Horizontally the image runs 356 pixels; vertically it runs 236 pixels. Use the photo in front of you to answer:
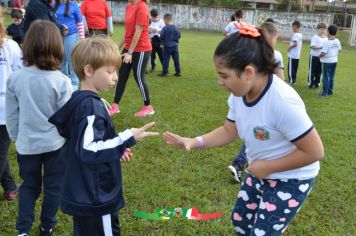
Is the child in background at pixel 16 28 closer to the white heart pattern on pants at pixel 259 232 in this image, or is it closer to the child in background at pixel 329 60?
the child in background at pixel 329 60

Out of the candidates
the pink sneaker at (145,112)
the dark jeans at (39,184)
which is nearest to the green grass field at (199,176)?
the pink sneaker at (145,112)

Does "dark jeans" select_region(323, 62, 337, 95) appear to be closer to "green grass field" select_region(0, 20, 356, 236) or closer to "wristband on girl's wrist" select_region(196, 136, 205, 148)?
"green grass field" select_region(0, 20, 356, 236)

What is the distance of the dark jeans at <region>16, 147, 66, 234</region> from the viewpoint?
2753mm

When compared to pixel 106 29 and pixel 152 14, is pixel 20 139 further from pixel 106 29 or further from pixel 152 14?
pixel 152 14

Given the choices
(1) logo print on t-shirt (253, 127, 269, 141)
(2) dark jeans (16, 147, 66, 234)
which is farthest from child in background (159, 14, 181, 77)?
(1) logo print on t-shirt (253, 127, 269, 141)

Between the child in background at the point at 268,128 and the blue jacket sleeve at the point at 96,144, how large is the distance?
61cm

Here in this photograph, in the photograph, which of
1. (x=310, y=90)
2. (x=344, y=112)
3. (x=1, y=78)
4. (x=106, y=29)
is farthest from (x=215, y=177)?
(x=310, y=90)

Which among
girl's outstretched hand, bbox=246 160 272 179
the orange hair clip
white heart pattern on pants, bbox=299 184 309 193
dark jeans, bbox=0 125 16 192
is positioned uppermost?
the orange hair clip

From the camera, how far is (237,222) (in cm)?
241

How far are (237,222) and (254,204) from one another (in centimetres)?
18

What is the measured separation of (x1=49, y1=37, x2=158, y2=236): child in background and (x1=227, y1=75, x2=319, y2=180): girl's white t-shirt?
21.0 inches

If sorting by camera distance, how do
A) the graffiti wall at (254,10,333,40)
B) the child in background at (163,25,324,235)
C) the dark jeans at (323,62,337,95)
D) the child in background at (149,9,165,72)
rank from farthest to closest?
the graffiti wall at (254,10,333,40) → the child in background at (149,9,165,72) → the dark jeans at (323,62,337,95) → the child in background at (163,25,324,235)

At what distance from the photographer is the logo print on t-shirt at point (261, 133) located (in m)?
2.01

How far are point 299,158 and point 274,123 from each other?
0.21 metres
